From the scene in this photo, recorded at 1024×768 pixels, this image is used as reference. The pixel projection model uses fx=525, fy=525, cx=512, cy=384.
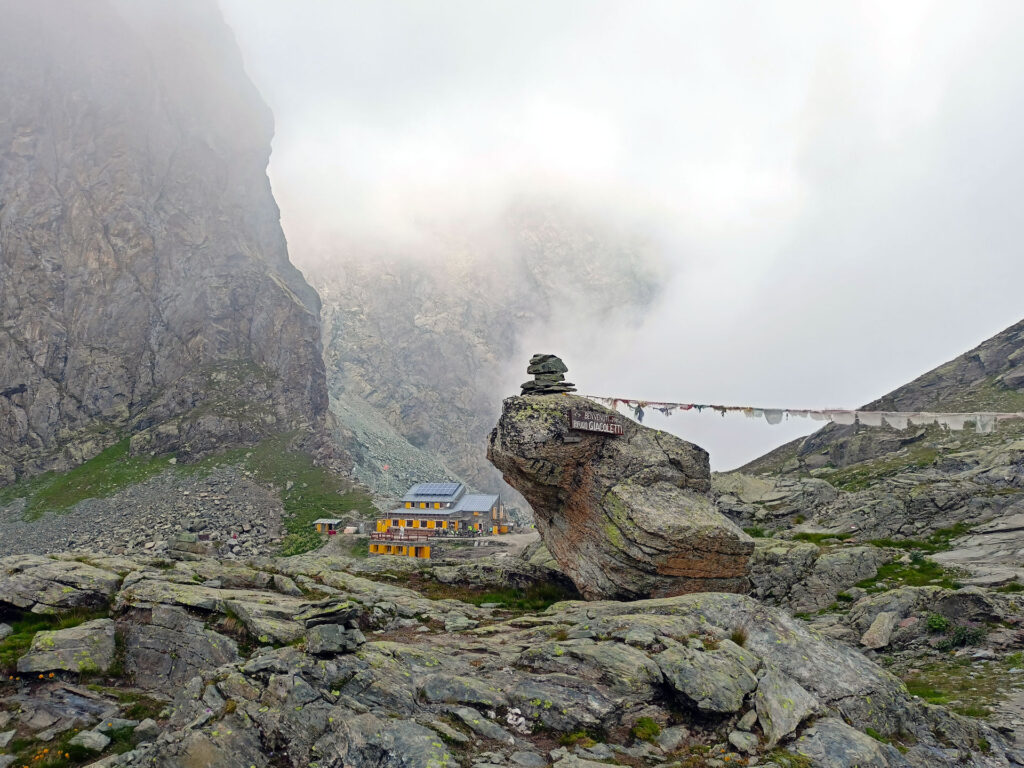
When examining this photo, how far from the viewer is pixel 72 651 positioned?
58.3ft

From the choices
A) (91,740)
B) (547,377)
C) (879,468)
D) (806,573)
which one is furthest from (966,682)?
(879,468)

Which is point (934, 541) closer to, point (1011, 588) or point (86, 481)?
point (1011, 588)

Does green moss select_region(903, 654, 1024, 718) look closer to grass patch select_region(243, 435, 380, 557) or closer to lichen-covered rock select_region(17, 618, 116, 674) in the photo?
lichen-covered rock select_region(17, 618, 116, 674)

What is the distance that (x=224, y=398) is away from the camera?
5118 inches

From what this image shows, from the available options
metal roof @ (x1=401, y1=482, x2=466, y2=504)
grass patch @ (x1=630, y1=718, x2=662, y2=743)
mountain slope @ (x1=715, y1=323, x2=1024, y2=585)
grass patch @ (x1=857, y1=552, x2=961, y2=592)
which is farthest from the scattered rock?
metal roof @ (x1=401, y1=482, x2=466, y2=504)

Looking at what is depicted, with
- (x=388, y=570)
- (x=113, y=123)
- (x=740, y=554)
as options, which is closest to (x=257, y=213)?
(x=113, y=123)

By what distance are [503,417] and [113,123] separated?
174324mm

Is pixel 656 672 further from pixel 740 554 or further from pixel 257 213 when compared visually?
pixel 257 213

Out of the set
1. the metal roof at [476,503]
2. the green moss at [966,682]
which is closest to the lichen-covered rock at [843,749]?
the green moss at [966,682]

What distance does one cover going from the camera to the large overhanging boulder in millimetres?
26000

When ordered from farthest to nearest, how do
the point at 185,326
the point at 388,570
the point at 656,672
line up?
the point at 185,326 < the point at 388,570 < the point at 656,672

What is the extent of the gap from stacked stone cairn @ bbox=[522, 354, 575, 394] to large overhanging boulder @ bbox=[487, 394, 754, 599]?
3.32ft

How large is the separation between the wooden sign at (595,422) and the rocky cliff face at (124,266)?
386 feet

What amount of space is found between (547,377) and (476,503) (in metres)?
80.9
